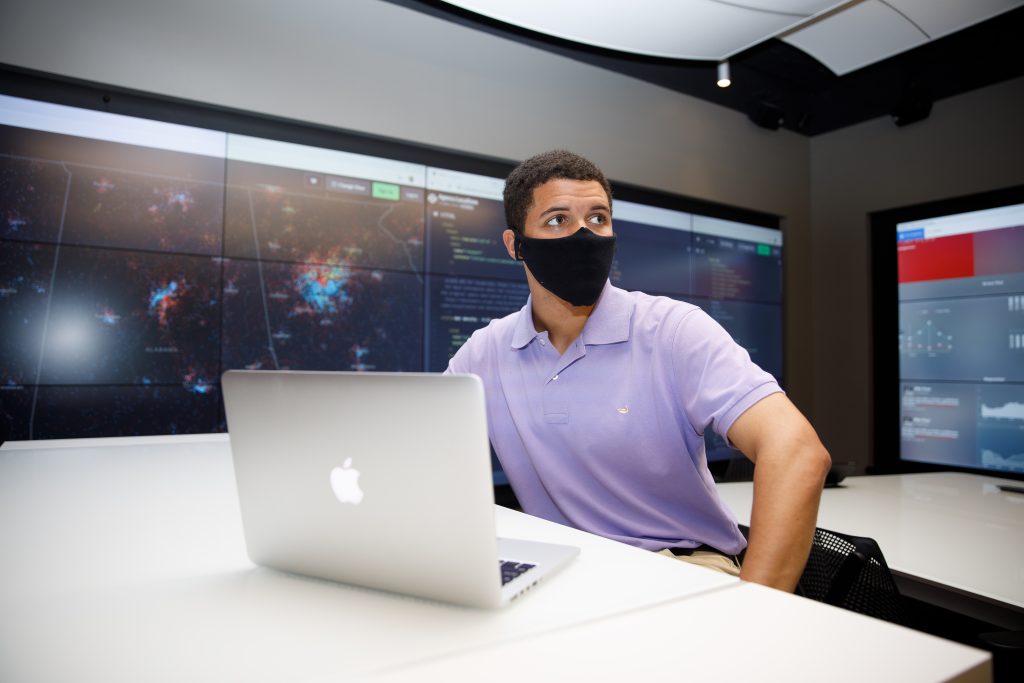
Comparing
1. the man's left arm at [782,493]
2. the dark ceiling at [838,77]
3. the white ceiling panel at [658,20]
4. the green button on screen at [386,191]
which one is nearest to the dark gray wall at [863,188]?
the dark ceiling at [838,77]

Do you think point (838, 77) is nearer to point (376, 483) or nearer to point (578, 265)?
point (578, 265)

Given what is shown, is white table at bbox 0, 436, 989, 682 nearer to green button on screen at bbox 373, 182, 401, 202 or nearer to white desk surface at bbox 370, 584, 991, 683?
white desk surface at bbox 370, 584, 991, 683

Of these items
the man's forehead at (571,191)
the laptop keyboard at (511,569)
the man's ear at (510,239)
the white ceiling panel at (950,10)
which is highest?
the white ceiling panel at (950,10)

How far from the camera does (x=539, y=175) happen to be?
1.55 metres

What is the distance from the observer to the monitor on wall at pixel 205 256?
229cm

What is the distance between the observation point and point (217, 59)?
8.57ft

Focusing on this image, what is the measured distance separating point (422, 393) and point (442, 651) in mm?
225

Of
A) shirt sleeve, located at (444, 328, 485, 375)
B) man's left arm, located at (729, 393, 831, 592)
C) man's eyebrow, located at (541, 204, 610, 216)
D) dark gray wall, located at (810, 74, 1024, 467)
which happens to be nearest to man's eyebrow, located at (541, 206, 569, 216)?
man's eyebrow, located at (541, 204, 610, 216)

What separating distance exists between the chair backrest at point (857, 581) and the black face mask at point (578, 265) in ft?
2.33

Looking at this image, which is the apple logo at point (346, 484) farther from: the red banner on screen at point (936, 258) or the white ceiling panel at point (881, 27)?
the red banner on screen at point (936, 258)

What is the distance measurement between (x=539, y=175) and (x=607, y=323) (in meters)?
0.38

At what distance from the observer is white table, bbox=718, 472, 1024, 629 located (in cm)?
120

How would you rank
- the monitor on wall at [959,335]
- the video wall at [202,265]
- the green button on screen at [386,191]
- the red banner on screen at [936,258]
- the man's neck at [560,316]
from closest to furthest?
the man's neck at [560,316] < the video wall at [202,265] < the green button on screen at [386,191] < the monitor on wall at [959,335] < the red banner on screen at [936,258]

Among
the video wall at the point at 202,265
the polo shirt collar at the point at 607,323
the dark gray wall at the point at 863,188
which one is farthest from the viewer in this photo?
the dark gray wall at the point at 863,188
